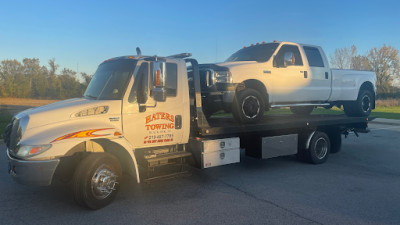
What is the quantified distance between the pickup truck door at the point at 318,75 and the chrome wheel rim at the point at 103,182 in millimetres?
5187

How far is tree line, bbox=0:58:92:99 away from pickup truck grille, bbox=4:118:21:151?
1362 inches

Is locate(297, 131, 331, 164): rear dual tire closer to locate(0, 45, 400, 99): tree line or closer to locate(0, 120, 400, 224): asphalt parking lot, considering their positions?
locate(0, 120, 400, 224): asphalt parking lot

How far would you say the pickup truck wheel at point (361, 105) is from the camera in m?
8.48

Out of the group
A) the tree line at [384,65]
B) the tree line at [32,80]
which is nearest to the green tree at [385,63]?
the tree line at [384,65]

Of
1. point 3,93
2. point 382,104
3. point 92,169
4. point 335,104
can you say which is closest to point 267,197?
point 92,169

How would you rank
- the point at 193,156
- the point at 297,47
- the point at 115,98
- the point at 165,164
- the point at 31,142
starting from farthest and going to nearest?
the point at 297,47 < the point at 193,156 < the point at 165,164 < the point at 115,98 < the point at 31,142

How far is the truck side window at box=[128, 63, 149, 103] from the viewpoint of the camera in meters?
4.62

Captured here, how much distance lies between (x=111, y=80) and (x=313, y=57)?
5.31 meters

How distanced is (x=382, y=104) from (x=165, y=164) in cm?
4000

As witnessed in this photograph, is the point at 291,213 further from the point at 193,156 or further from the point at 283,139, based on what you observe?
the point at 283,139

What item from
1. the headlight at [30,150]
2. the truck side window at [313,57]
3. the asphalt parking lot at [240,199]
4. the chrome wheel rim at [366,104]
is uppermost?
the truck side window at [313,57]

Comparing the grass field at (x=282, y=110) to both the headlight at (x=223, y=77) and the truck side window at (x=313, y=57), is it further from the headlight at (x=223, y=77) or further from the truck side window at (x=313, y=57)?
the headlight at (x=223, y=77)

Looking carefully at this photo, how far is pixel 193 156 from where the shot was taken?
17.8ft

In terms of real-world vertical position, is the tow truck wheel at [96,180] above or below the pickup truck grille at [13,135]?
below
